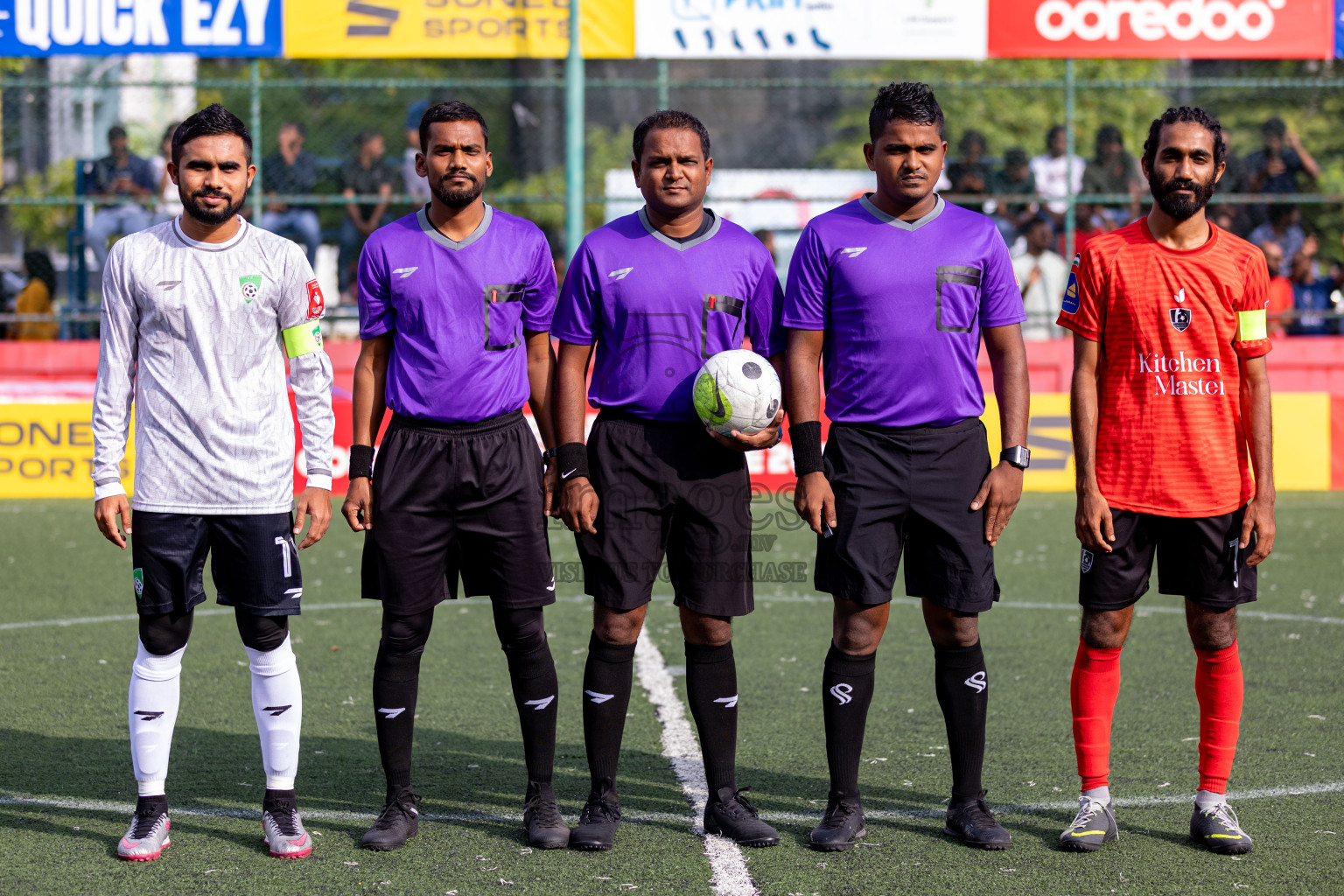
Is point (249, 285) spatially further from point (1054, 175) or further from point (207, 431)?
point (1054, 175)

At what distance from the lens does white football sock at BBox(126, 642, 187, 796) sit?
437 centimetres

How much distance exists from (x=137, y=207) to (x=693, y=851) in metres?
12.1

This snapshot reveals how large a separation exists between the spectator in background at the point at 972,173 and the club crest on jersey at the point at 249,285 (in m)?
11.2

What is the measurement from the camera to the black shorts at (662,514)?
4.46 meters

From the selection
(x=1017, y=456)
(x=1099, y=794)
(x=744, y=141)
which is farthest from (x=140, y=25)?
(x=744, y=141)

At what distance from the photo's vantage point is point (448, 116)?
4.47m

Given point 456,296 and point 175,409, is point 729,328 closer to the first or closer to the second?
point 456,296

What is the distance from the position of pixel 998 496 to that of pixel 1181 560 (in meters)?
0.61

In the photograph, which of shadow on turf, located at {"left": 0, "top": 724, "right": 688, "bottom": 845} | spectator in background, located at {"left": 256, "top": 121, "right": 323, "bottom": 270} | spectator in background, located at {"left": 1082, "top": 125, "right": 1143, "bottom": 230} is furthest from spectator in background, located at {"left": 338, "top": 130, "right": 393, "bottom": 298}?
shadow on turf, located at {"left": 0, "top": 724, "right": 688, "bottom": 845}

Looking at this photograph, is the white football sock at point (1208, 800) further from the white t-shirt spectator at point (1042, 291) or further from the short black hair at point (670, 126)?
the white t-shirt spectator at point (1042, 291)

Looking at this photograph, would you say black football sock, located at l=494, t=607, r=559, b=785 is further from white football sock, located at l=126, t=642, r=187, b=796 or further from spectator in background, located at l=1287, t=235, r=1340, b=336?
spectator in background, located at l=1287, t=235, r=1340, b=336

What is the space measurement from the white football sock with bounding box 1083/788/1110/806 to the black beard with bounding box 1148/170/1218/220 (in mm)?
1734

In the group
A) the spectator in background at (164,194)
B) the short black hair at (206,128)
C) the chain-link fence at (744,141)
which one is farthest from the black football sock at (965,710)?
the spectator in background at (164,194)

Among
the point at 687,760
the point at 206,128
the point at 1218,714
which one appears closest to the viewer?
the point at 206,128
